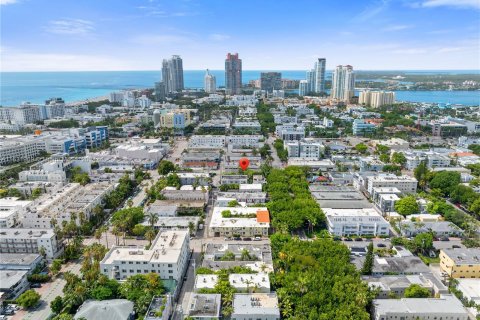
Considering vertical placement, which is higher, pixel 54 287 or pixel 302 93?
pixel 302 93

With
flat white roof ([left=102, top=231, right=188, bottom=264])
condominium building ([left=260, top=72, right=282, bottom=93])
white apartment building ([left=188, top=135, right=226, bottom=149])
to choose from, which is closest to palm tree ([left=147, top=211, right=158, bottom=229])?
flat white roof ([left=102, top=231, right=188, bottom=264])

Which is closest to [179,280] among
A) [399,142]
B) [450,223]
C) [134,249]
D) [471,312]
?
[134,249]

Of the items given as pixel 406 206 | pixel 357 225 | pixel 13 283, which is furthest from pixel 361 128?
pixel 13 283

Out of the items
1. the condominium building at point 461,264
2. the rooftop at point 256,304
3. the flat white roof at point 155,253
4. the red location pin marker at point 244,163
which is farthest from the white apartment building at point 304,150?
the rooftop at point 256,304

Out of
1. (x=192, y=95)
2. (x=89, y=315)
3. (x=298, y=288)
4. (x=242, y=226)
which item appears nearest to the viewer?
(x=89, y=315)

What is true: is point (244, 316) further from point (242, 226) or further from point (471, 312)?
point (471, 312)

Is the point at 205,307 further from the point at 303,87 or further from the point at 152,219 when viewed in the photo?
the point at 303,87
